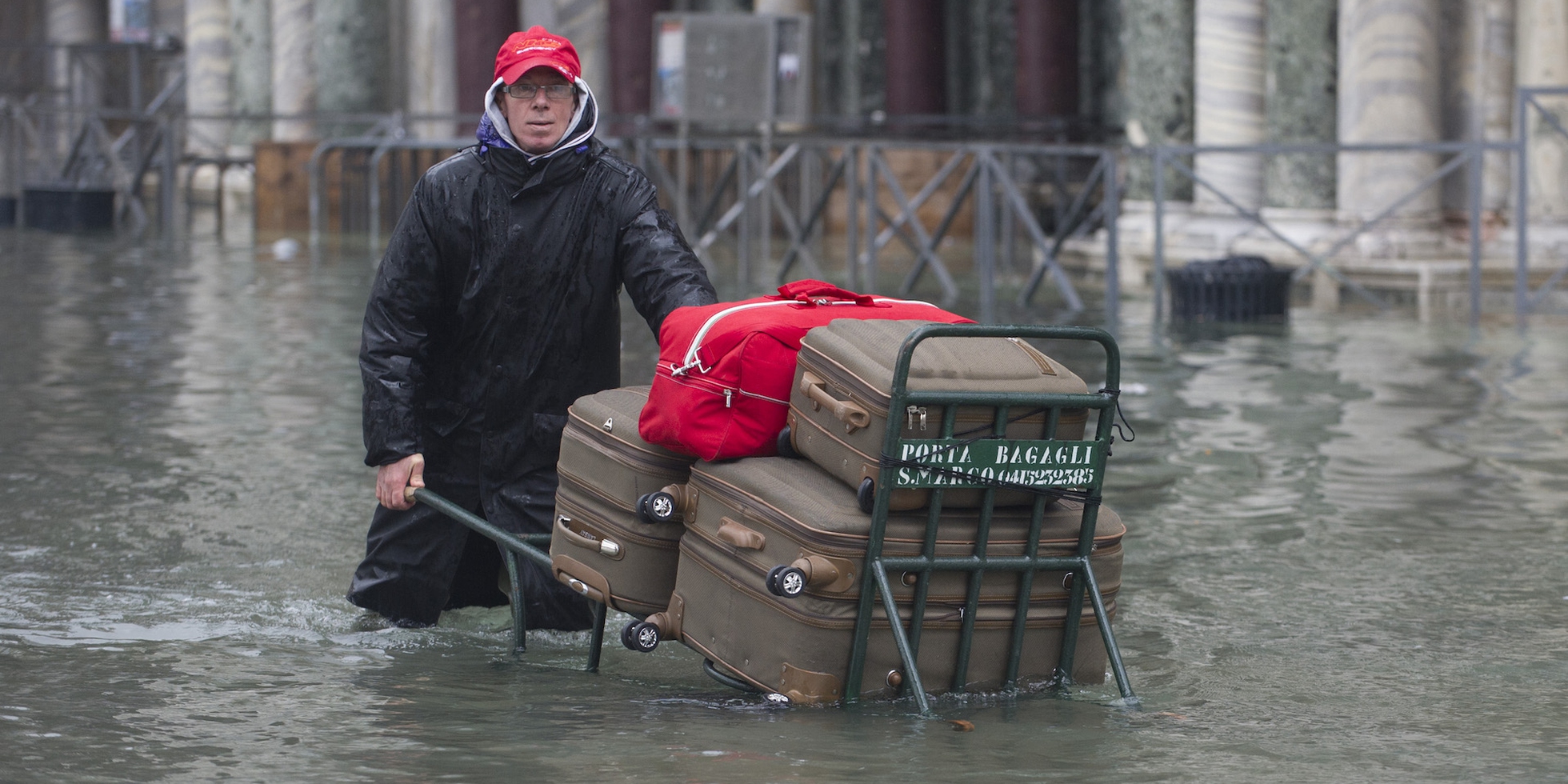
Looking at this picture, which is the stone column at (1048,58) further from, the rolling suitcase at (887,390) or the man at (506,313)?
the rolling suitcase at (887,390)

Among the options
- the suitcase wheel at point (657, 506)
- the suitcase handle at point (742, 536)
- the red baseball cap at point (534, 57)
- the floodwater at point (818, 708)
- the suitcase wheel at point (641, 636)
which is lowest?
the floodwater at point (818, 708)

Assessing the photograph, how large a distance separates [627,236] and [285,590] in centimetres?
166

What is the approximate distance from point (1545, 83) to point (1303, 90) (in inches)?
67.3

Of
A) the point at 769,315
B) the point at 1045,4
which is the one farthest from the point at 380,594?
the point at 1045,4

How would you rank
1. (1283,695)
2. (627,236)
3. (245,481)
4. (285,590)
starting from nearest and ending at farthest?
(1283,695) → (627,236) → (285,590) → (245,481)

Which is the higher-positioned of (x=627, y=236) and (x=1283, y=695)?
(x=627, y=236)

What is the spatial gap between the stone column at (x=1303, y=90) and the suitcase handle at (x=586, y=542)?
11.9 meters

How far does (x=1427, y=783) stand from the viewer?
13.5 feet

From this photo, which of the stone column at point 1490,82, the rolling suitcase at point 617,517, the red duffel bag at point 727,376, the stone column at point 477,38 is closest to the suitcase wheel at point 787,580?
the red duffel bag at point 727,376

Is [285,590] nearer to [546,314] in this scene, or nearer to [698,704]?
[546,314]

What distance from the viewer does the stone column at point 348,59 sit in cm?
A: 2652

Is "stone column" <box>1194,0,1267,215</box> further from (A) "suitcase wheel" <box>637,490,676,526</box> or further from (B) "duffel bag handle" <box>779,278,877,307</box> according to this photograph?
(A) "suitcase wheel" <box>637,490,676,526</box>

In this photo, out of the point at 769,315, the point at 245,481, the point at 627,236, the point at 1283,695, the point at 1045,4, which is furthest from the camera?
the point at 1045,4

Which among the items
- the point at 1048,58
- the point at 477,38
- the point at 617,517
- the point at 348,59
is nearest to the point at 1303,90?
the point at 1048,58
